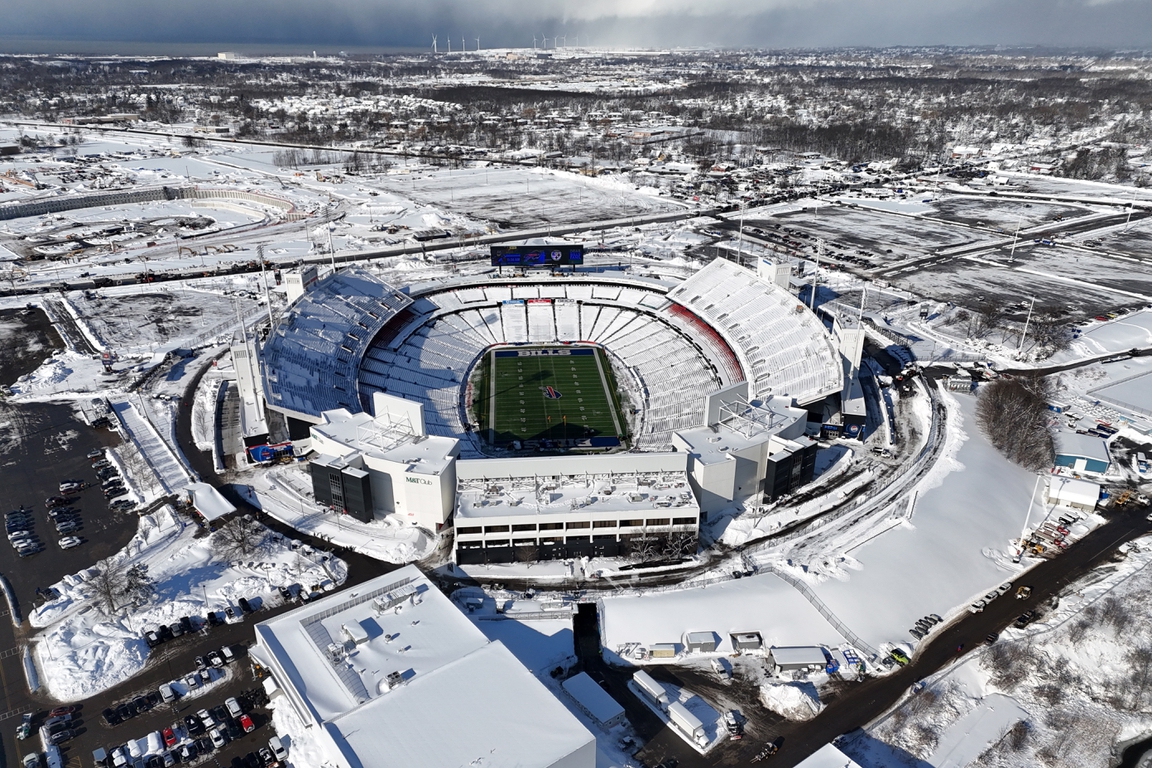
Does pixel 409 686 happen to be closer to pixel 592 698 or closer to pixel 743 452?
pixel 592 698

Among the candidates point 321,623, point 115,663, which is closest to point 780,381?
point 321,623

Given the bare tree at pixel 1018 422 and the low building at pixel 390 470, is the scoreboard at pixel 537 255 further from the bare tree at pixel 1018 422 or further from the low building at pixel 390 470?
the bare tree at pixel 1018 422

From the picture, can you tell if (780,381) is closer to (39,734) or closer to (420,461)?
(420,461)

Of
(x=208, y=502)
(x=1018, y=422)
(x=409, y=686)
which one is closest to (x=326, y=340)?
(x=208, y=502)

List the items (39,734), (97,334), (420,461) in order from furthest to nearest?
1. (97,334)
2. (420,461)
3. (39,734)

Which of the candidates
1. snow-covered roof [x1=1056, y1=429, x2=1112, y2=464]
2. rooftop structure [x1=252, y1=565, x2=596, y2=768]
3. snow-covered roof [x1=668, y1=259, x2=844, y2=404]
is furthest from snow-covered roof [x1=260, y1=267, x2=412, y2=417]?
snow-covered roof [x1=1056, y1=429, x2=1112, y2=464]

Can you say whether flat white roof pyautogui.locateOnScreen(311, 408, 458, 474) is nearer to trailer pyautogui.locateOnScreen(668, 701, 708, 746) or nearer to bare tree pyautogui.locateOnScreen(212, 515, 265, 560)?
bare tree pyautogui.locateOnScreen(212, 515, 265, 560)
